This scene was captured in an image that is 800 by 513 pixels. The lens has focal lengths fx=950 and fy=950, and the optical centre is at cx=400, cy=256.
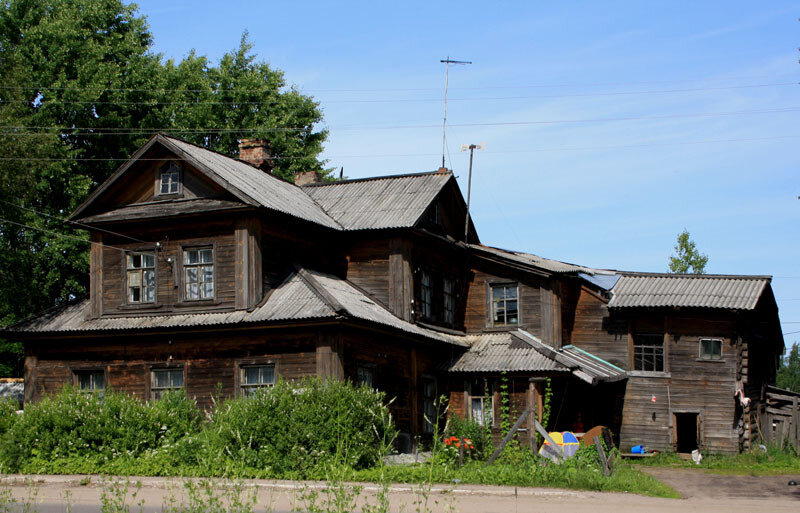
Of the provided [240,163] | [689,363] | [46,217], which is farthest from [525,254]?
[46,217]

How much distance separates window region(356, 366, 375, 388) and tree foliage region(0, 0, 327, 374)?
1713cm

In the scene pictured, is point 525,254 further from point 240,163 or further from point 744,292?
point 240,163

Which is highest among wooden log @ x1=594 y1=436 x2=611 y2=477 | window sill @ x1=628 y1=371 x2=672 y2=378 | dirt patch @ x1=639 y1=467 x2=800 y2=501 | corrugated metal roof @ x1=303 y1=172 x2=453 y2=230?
corrugated metal roof @ x1=303 y1=172 x2=453 y2=230

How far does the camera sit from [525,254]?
33562 millimetres

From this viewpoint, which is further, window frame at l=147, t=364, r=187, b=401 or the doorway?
the doorway

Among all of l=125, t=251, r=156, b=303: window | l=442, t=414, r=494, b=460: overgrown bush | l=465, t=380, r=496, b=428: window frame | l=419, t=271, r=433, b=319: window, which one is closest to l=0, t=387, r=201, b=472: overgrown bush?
l=125, t=251, r=156, b=303: window

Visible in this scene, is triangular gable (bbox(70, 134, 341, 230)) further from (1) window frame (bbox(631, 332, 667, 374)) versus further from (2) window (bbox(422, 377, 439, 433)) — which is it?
(1) window frame (bbox(631, 332, 667, 374))

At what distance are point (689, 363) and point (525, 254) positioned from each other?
22.4 feet

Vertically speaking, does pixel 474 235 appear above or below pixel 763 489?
above

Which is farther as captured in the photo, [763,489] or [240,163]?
[240,163]

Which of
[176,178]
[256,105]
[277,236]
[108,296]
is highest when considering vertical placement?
[256,105]

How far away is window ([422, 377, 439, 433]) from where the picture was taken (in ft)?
89.7

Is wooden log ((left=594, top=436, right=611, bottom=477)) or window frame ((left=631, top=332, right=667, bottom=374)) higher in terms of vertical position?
window frame ((left=631, top=332, right=667, bottom=374))

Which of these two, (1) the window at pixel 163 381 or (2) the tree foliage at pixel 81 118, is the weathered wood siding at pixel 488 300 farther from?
(2) the tree foliage at pixel 81 118
